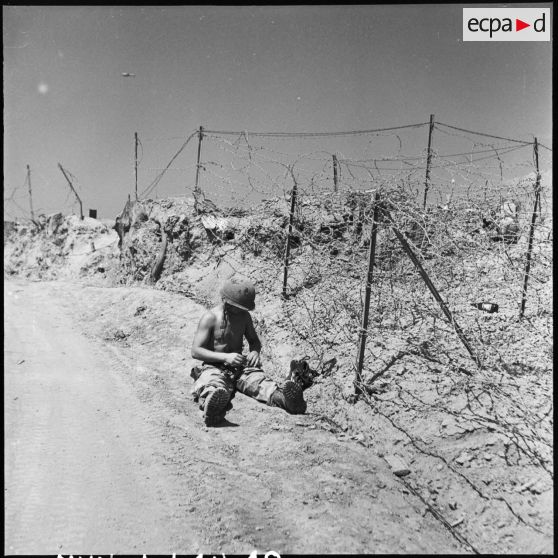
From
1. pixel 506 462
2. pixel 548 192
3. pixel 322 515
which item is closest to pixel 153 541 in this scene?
pixel 322 515

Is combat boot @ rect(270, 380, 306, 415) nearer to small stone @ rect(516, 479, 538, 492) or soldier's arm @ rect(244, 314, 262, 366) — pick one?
soldier's arm @ rect(244, 314, 262, 366)

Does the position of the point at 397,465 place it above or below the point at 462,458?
below

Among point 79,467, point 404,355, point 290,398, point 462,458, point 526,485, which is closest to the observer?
point 526,485

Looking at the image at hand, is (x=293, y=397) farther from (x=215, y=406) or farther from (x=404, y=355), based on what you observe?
(x=404, y=355)

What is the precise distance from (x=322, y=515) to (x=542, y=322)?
164 inches

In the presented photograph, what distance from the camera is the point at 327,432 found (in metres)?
3.82

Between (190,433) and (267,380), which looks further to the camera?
(267,380)

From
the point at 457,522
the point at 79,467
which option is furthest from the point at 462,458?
the point at 79,467

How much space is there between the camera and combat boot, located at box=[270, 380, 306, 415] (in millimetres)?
4055

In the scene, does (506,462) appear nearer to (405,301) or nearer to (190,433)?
(190,433)

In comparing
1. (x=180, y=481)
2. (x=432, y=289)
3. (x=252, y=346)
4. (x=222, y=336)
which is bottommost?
(x=180, y=481)

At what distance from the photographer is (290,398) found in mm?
4066

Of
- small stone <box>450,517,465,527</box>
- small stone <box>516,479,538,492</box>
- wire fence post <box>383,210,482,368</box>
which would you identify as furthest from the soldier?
small stone <box>516,479,538,492</box>

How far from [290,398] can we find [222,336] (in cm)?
88
